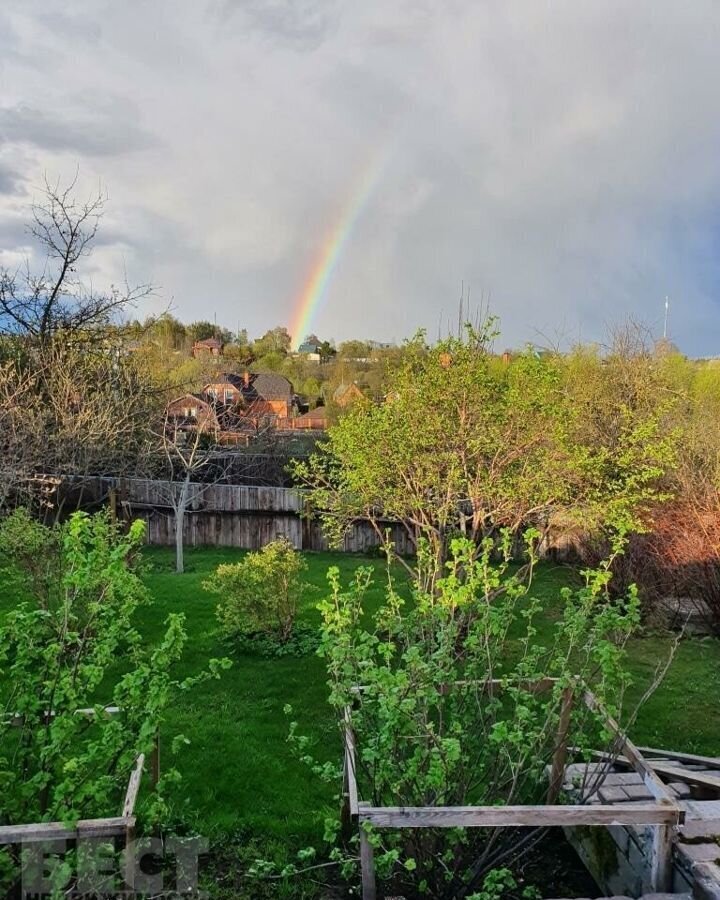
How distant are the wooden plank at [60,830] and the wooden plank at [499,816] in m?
1.08

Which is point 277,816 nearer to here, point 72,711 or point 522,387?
point 72,711

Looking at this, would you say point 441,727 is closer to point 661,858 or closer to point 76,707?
point 661,858

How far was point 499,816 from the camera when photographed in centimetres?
293

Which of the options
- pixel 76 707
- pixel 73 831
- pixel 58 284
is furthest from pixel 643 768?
pixel 58 284

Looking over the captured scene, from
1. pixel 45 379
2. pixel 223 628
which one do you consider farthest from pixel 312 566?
pixel 45 379

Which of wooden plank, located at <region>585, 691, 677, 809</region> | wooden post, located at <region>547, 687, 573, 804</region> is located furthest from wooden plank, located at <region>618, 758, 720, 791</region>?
wooden post, located at <region>547, 687, 573, 804</region>

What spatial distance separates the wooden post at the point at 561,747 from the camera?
11.3ft

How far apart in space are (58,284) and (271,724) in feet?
38.6

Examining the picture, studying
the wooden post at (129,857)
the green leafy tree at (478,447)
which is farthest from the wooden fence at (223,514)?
the wooden post at (129,857)

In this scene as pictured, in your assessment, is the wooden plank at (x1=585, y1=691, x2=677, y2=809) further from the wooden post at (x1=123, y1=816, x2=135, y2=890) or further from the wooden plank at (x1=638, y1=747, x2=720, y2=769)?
the wooden post at (x1=123, y1=816, x2=135, y2=890)

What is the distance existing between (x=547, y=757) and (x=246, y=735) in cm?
303

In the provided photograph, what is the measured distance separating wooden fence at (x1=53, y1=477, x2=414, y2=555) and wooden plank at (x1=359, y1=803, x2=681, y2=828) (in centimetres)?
1213

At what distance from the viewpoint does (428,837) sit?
3.39 metres

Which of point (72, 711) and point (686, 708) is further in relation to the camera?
point (686, 708)
